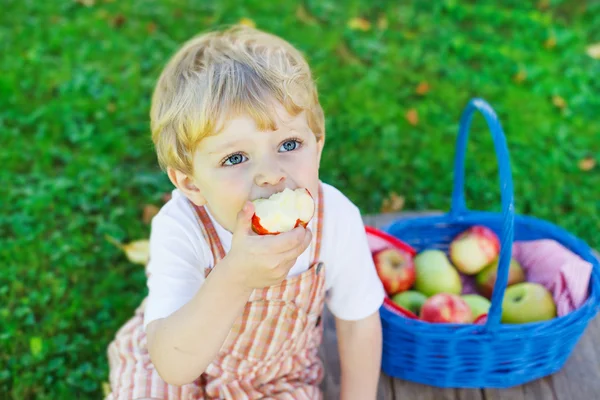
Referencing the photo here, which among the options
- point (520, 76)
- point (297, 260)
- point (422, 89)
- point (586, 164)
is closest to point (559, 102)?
point (520, 76)

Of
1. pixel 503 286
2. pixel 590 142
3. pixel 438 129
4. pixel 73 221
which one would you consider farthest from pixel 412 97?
pixel 503 286

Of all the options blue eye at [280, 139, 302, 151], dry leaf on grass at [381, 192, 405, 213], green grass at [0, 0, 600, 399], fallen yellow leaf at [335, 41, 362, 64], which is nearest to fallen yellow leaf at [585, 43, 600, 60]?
green grass at [0, 0, 600, 399]

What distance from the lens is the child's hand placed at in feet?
4.55

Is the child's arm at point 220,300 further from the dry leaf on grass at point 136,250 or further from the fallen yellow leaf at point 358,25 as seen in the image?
the fallen yellow leaf at point 358,25

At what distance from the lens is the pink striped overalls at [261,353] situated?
177 cm

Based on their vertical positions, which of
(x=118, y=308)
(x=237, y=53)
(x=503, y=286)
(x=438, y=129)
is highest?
(x=237, y=53)

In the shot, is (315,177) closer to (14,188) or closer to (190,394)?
(190,394)

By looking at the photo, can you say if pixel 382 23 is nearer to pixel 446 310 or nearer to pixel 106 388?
pixel 446 310

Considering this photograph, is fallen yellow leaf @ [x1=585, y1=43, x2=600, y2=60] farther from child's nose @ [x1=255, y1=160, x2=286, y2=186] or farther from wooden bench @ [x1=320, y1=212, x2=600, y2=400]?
child's nose @ [x1=255, y1=160, x2=286, y2=186]

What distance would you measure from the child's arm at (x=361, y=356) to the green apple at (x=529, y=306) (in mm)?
Answer: 457

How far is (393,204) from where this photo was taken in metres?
3.08

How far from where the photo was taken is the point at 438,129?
347 centimetres

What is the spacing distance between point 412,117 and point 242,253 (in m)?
2.27

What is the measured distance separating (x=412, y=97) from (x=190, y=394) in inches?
88.7
